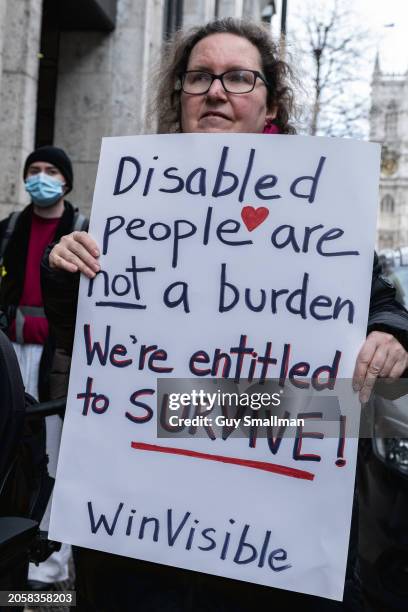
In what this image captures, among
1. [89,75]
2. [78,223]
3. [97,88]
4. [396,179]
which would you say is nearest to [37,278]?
[78,223]

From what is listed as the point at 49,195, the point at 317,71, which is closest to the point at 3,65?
the point at 49,195

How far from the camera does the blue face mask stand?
4.13 m

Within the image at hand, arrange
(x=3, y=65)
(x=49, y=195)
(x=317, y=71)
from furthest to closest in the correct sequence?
(x=317, y=71) → (x=3, y=65) → (x=49, y=195)

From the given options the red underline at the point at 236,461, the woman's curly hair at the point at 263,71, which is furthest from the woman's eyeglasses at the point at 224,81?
the red underline at the point at 236,461

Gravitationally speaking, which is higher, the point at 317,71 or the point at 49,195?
the point at 317,71

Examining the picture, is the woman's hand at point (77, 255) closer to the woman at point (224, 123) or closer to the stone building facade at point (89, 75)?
the woman at point (224, 123)

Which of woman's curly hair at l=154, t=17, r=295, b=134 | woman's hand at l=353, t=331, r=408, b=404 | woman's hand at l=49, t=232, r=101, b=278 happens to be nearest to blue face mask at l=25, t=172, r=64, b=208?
woman's curly hair at l=154, t=17, r=295, b=134

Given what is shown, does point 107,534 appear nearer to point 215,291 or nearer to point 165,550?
point 165,550

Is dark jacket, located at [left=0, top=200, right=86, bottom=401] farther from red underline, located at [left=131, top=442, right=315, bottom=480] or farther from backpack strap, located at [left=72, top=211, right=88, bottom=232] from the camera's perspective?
red underline, located at [left=131, top=442, right=315, bottom=480]

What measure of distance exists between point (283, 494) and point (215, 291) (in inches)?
17.6

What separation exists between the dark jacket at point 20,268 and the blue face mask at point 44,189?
81 millimetres

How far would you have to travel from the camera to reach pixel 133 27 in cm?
968

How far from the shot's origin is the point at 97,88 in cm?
944

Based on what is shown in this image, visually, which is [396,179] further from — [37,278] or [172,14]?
[37,278]
